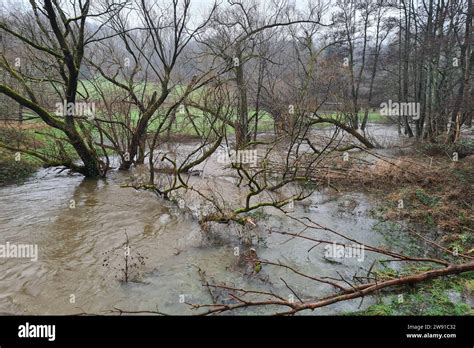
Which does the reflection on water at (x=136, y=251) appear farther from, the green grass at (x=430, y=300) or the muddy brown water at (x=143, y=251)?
the green grass at (x=430, y=300)

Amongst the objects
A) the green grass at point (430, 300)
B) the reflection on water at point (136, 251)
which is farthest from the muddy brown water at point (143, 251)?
the green grass at point (430, 300)

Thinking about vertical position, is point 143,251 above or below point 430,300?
above

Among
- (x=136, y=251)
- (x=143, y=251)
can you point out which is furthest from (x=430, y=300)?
(x=136, y=251)

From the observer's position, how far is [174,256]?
24.7 ft

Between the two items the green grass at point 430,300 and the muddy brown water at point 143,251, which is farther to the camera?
the muddy brown water at point 143,251

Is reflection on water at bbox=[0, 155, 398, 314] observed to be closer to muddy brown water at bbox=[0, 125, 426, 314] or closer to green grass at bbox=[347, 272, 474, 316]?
muddy brown water at bbox=[0, 125, 426, 314]

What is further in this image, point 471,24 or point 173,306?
point 471,24

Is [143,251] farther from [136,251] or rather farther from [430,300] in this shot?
[430,300]

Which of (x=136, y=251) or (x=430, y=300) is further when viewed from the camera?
(x=136, y=251)

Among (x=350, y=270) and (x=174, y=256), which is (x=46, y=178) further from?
(x=350, y=270)

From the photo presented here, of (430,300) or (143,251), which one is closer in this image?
(430,300)

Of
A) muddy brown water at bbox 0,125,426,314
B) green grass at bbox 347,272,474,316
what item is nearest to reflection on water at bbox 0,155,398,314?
muddy brown water at bbox 0,125,426,314
